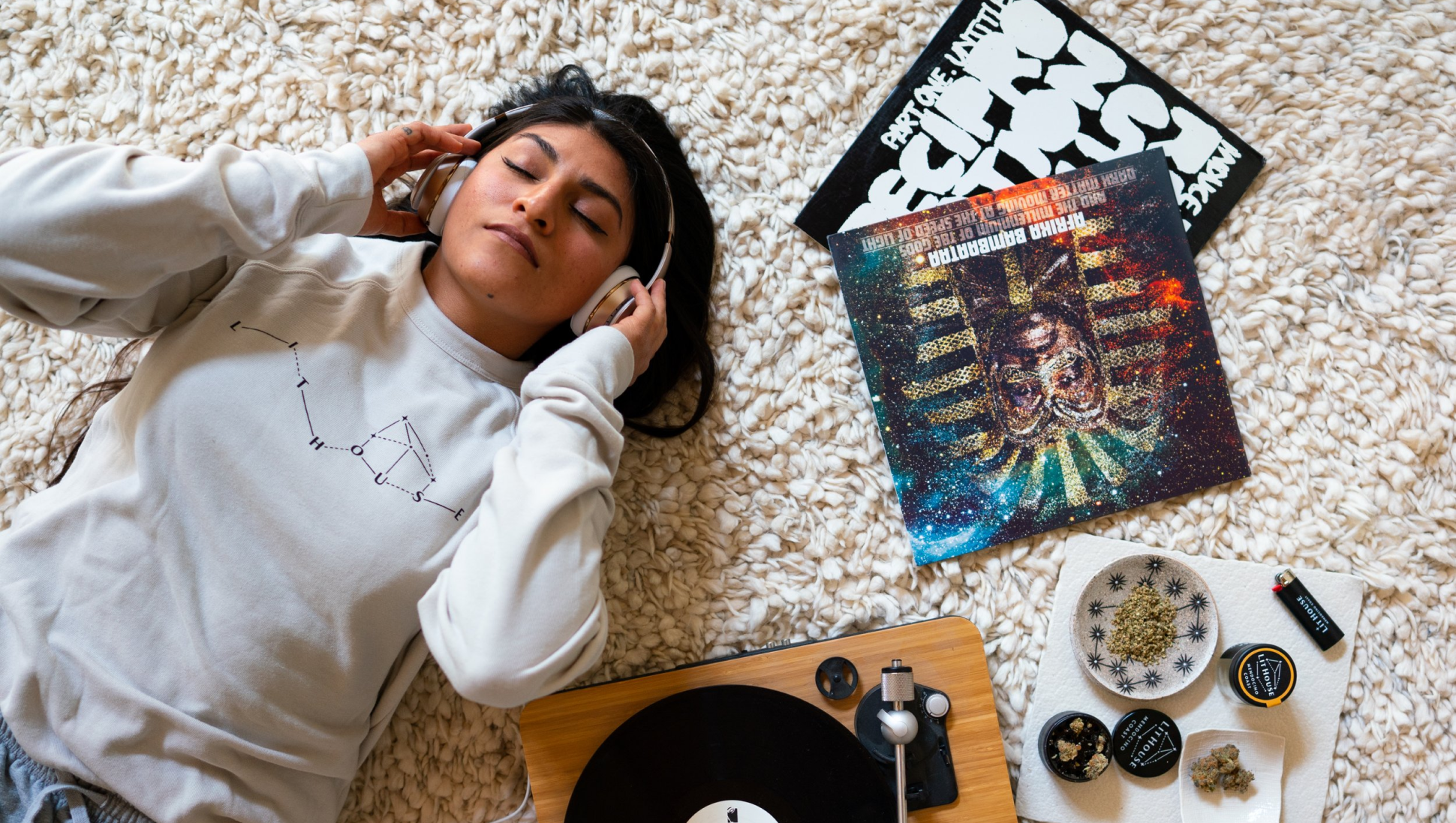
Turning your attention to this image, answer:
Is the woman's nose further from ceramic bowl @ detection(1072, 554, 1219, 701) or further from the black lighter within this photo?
the black lighter

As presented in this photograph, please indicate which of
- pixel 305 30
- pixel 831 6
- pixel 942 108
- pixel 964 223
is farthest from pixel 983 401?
pixel 305 30

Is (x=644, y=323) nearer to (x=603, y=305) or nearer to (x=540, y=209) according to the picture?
(x=603, y=305)

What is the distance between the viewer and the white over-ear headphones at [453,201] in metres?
0.89

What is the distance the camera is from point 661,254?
96cm

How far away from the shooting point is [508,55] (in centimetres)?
103

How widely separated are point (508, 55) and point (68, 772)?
2.91 ft

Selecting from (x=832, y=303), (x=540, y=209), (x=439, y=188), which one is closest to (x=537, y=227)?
(x=540, y=209)

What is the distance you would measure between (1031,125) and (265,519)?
0.95 metres

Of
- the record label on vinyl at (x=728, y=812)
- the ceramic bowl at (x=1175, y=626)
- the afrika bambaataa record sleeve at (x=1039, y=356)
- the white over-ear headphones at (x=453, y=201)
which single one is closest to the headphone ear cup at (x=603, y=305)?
the white over-ear headphones at (x=453, y=201)

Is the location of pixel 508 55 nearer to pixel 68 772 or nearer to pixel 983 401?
pixel 983 401

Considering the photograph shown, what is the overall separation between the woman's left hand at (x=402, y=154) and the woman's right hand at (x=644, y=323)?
24 centimetres

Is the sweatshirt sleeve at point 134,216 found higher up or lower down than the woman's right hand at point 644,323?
higher up

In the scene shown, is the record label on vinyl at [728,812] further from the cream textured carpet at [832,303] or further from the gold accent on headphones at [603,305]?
the gold accent on headphones at [603,305]

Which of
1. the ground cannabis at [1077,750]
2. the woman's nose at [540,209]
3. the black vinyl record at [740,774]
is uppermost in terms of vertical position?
the woman's nose at [540,209]
